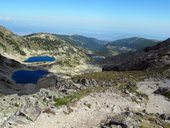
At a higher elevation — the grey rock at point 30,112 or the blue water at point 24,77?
the grey rock at point 30,112

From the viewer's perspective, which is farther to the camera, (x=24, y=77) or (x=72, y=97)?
(x=24, y=77)

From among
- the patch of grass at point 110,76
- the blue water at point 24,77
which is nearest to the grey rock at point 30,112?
the patch of grass at point 110,76

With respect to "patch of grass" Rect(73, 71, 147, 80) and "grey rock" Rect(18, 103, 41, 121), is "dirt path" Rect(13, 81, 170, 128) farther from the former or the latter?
"patch of grass" Rect(73, 71, 147, 80)

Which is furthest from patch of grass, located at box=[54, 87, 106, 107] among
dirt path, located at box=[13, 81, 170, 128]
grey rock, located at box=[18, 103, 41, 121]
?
grey rock, located at box=[18, 103, 41, 121]

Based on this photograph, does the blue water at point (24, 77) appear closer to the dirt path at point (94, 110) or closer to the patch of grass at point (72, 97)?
the dirt path at point (94, 110)

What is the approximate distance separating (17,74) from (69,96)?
481ft

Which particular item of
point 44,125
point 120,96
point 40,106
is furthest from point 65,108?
point 120,96

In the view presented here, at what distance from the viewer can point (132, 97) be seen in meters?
51.8

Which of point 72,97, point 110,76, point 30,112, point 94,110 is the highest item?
point 30,112

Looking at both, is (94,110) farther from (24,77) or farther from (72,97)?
(24,77)

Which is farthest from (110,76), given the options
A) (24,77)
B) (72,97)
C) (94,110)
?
(24,77)

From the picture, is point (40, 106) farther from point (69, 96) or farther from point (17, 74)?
point (17, 74)

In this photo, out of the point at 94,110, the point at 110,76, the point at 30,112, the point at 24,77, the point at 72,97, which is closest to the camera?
the point at 30,112

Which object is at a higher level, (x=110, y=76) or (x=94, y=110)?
(x=94, y=110)
